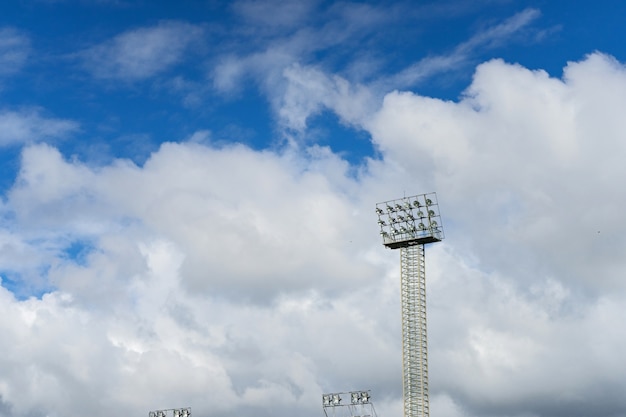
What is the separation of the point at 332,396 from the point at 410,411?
28.4 metres

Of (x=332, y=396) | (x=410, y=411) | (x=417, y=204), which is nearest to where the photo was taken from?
(x=410, y=411)

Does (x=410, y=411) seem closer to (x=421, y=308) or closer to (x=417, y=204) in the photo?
(x=421, y=308)

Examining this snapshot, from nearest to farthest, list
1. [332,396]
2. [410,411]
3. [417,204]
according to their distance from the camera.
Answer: [410,411] < [417,204] < [332,396]

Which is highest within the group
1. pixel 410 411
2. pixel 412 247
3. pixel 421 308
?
pixel 412 247

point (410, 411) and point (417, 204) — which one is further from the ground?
point (417, 204)

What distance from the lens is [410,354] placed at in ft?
559

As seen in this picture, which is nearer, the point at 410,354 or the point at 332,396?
the point at 410,354

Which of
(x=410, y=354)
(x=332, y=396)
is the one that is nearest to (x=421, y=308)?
(x=410, y=354)

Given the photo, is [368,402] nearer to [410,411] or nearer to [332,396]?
[332,396]

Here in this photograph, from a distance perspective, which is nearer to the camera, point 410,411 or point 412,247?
point 410,411

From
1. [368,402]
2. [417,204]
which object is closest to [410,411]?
[368,402]

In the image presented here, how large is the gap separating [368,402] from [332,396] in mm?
7692

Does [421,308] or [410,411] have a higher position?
[421,308]

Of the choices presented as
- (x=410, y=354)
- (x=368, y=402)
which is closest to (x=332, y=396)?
(x=368, y=402)
